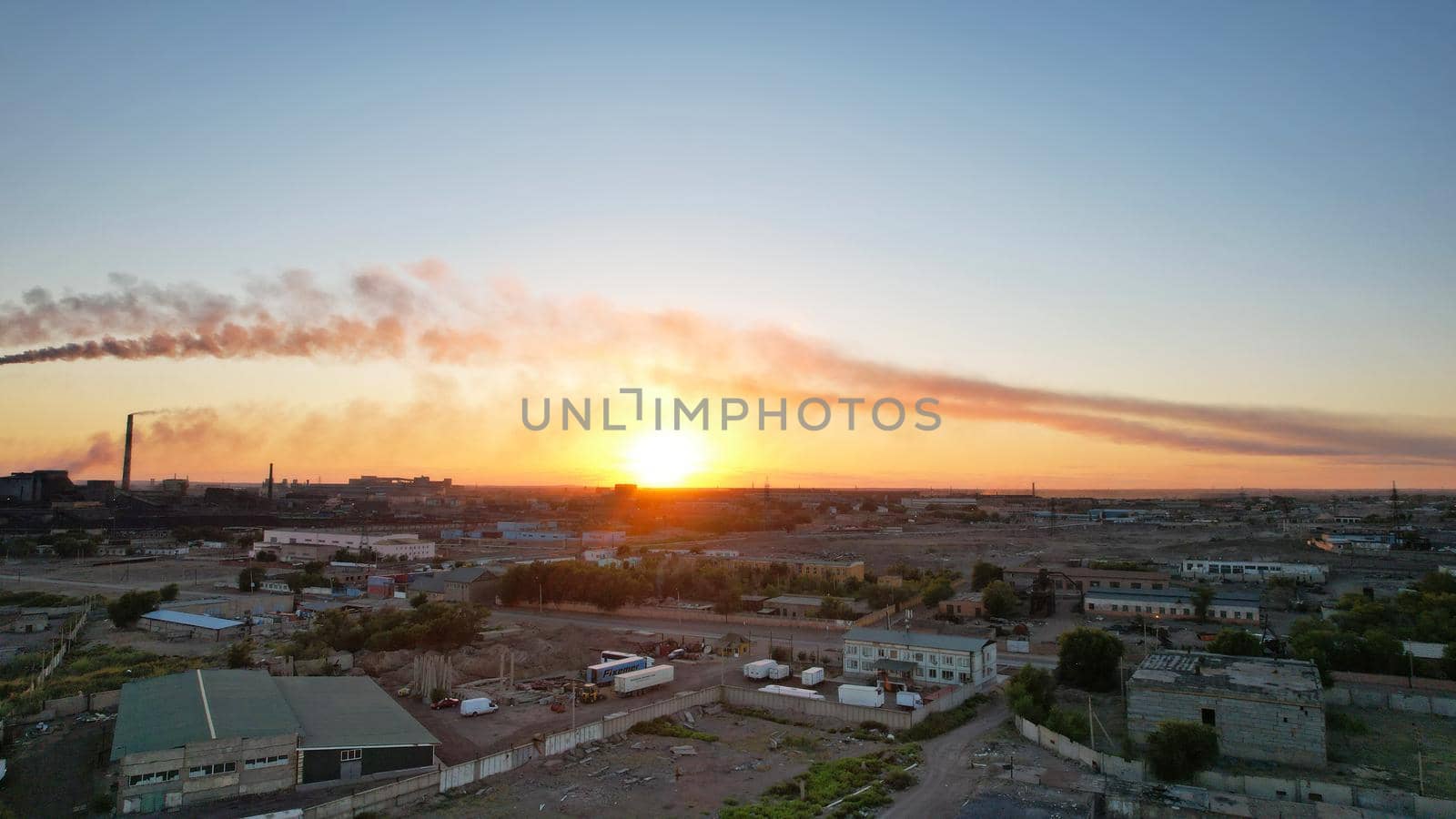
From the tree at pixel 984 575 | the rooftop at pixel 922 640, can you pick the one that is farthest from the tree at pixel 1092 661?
the tree at pixel 984 575

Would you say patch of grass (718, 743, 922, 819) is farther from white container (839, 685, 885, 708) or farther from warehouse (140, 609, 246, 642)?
warehouse (140, 609, 246, 642)

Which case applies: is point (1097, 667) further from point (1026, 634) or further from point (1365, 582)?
point (1365, 582)

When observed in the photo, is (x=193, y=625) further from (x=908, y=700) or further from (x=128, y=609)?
(x=908, y=700)

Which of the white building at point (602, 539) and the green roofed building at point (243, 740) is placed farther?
the white building at point (602, 539)

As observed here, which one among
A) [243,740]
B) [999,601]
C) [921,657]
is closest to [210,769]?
[243,740]

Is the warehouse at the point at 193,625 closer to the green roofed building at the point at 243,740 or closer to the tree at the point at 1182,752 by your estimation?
the green roofed building at the point at 243,740
